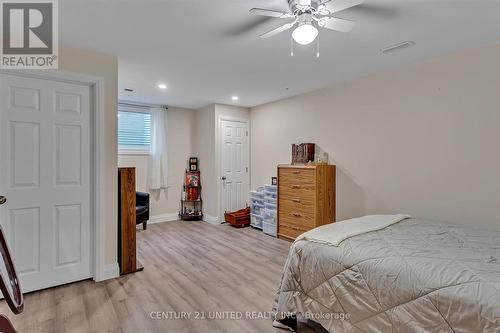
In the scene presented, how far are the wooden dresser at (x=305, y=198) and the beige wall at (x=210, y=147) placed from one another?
151 centimetres

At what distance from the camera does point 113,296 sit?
243 cm

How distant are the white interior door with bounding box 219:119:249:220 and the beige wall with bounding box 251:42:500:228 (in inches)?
61.9

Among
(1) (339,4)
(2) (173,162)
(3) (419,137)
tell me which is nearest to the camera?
(1) (339,4)

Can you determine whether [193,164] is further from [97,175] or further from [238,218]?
[97,175]

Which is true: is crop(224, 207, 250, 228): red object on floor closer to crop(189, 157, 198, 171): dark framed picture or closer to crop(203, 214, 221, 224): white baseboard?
crop(203, 214, 221, 224): white baseboard

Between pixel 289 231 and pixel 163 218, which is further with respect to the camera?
pixel 163 218

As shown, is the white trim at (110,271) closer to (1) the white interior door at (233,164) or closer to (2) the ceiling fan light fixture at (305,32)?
(1) the white interior door at (233,164)

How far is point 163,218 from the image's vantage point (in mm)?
5449

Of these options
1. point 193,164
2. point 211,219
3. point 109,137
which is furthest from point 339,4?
point 193,164

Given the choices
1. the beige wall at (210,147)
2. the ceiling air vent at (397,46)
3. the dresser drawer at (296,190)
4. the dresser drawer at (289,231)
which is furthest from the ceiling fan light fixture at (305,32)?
the beige wall at (210,147)

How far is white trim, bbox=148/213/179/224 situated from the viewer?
532 centimetres

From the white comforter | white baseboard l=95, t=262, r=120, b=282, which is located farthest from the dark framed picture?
the white comforter

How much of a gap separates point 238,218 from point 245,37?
11.0ft

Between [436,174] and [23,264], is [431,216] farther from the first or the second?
[23,264]
